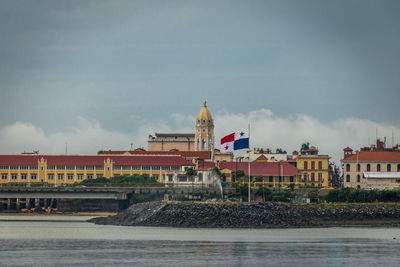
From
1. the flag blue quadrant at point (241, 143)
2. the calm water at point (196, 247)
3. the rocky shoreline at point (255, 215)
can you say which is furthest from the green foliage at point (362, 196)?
the flag blue quadrant at point (241, 143)

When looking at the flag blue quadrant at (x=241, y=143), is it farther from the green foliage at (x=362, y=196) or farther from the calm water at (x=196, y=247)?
the green foliage at (x=362, y=196)

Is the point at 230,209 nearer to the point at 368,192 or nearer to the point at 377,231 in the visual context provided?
the point at 377,231

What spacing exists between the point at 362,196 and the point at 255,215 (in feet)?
119

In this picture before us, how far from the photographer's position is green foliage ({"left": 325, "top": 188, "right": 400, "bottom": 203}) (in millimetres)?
176375

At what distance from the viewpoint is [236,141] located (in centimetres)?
14938

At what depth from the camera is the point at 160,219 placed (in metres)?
153

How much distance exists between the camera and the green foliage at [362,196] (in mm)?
176375

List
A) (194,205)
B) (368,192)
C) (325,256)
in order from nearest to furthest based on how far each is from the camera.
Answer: (325,256) < (194,205) < (368,192)

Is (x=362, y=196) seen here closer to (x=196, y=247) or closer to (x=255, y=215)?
(x=255, y=215)

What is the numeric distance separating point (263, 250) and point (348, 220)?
54238 mm

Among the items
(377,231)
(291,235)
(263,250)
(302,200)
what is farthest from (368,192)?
(263,250)

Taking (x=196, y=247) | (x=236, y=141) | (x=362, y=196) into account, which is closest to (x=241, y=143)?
(x=236, y=141)

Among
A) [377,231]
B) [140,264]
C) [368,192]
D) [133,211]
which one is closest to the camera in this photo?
[140,264]

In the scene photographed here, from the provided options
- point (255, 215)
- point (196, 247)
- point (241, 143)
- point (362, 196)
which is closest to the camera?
point (196, 247)
